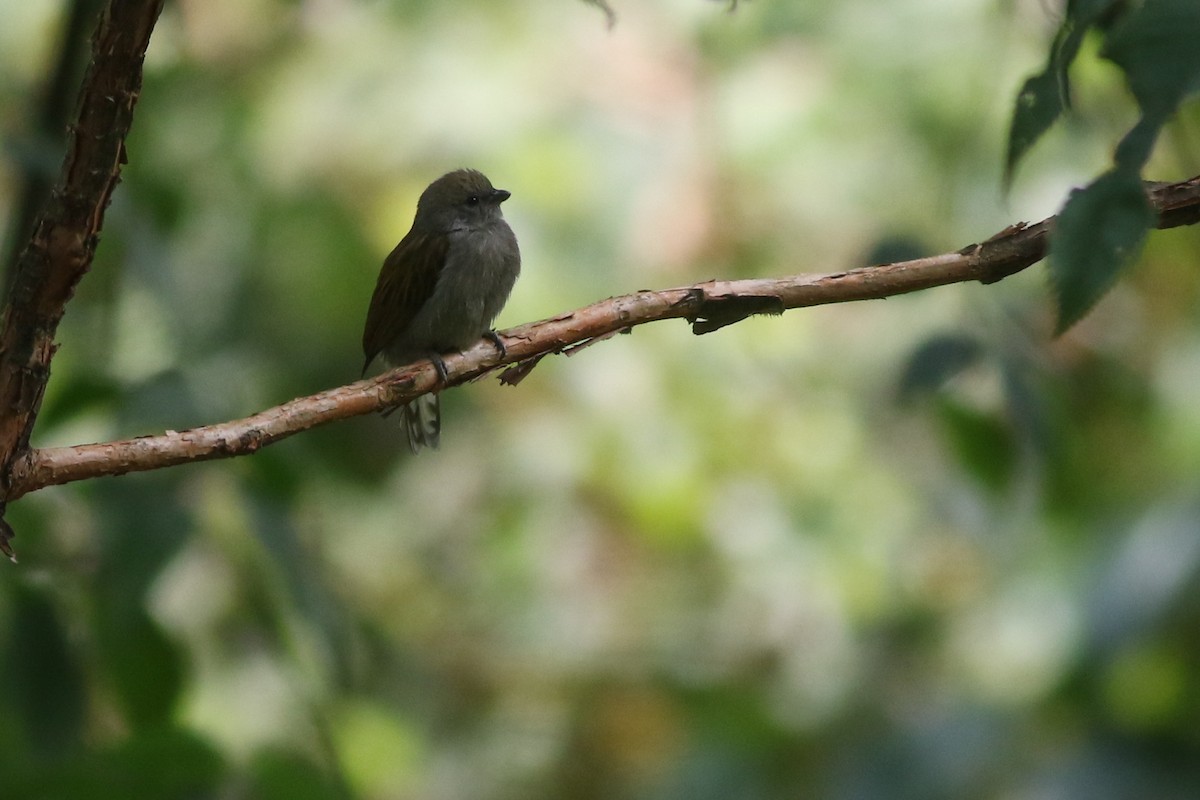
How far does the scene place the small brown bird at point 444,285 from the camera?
3.84 meters

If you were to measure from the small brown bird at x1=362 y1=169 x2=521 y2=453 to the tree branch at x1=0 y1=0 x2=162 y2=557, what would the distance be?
188 cm

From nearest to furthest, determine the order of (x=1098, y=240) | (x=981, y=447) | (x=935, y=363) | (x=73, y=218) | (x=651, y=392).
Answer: (x=1098, y=240), (x=73, y=218), (x=935, y=363), (x=981, y=447), (x=651, y=392)

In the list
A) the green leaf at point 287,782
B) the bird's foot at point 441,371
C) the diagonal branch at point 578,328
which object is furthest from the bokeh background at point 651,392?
the diagonal branch at point 578,328

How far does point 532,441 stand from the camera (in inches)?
237

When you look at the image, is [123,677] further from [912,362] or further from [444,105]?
[444,105]

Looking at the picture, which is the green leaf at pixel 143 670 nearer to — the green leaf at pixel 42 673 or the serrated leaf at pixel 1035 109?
the green leaf at pixel 42 673

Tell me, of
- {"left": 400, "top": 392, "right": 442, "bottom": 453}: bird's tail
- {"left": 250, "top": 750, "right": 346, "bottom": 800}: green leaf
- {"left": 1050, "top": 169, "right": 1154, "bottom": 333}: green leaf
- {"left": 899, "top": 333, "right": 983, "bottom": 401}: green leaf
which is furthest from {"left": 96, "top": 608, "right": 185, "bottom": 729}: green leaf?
{"left": 1050, "top": 169, "right": 1154, "bottom": 333}: green leaf

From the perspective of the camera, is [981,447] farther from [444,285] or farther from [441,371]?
[441,371]

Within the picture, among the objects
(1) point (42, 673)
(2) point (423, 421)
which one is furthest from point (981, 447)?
(1) point (42, 673)

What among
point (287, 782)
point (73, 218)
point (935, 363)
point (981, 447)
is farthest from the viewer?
point (981, 447)

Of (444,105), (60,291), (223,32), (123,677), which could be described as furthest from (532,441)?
(60,291)

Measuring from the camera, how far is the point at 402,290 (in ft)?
13.0

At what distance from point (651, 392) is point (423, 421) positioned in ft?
5.16

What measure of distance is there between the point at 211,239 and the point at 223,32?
59.3 inches
